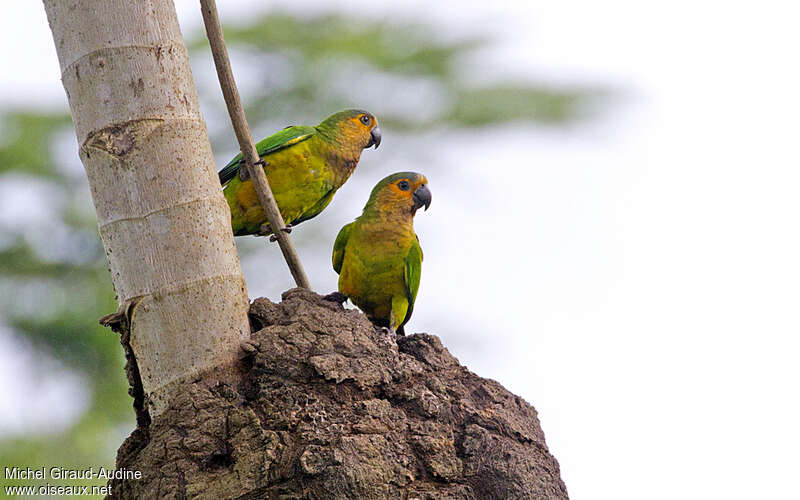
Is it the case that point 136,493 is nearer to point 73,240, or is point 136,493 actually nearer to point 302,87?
point 73,240

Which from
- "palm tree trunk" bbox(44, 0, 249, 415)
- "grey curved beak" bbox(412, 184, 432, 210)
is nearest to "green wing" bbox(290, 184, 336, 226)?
"grey curved beak" bbox(412, 184, 432, 210)

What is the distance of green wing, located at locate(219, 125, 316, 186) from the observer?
398 cm

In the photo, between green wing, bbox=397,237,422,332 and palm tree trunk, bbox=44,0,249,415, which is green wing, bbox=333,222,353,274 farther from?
palm tree trunk, bbox=44,0,249,415

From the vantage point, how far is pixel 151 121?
209cm

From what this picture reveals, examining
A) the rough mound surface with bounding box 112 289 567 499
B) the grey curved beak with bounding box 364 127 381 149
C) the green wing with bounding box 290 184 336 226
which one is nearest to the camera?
the rough mound surface with bounding box 112 289 567 499

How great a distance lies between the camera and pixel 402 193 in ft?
13.9

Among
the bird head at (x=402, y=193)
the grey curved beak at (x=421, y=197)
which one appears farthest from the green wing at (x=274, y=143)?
the grey curved beak at (x=421, y=197)

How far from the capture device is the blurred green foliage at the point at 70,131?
276 inches

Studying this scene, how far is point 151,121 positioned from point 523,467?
1.45 metres

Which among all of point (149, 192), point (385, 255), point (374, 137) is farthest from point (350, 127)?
point (149, 192)

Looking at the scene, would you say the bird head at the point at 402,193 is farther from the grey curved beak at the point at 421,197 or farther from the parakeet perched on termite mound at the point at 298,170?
the parakeet perched on termite mound at the point at 298,170

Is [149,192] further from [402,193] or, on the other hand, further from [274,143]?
[402,193]

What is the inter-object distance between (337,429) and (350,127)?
261 cm

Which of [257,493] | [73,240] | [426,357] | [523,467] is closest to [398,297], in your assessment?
[426,357]
